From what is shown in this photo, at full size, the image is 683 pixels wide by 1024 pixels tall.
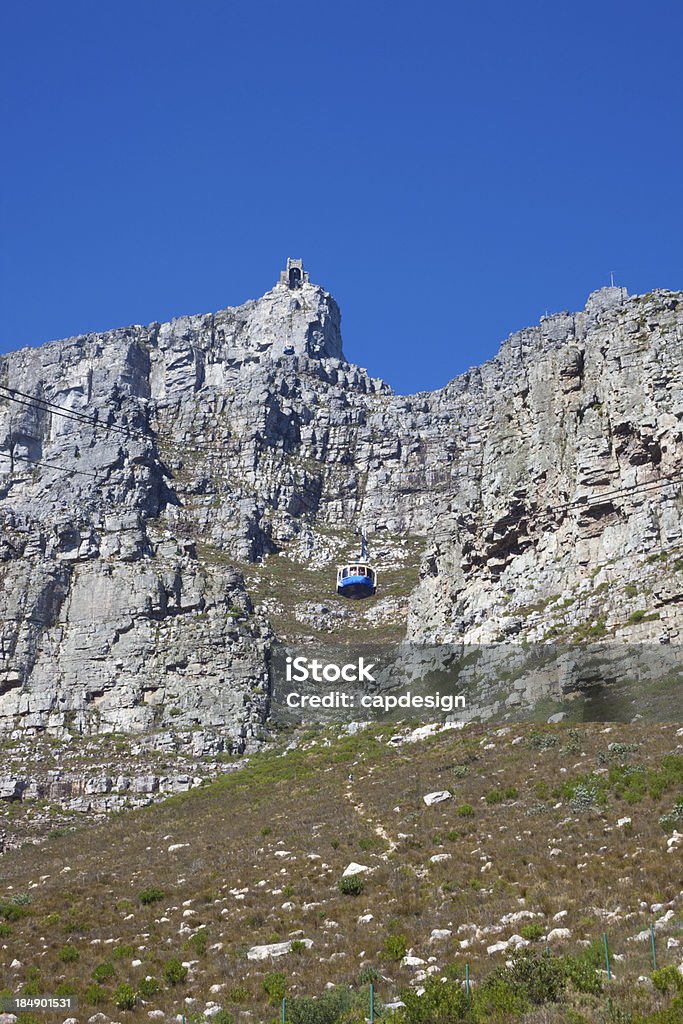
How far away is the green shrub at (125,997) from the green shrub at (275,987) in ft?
10.2

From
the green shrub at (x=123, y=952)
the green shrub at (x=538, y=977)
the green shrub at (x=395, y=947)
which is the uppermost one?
the green shrub at (x=538, y=977)

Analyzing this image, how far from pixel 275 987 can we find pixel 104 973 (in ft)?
18.6

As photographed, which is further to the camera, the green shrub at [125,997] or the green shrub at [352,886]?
the green shrub at [352,886]

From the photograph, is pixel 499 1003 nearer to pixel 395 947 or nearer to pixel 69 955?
pixel 395 947

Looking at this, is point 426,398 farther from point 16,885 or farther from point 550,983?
point 550,983

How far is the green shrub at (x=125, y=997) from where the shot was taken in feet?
82.9

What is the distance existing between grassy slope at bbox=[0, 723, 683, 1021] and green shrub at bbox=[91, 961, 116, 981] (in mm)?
154

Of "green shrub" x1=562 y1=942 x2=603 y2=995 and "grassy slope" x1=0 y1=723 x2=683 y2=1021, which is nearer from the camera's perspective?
"green shrub" x1=562 y1=942 x2=603 y2=995

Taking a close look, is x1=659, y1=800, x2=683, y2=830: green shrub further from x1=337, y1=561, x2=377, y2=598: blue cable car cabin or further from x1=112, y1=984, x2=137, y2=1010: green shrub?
x1=337, y1=561, x2=377, y2=598: blue cable car cabin

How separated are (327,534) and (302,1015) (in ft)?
248

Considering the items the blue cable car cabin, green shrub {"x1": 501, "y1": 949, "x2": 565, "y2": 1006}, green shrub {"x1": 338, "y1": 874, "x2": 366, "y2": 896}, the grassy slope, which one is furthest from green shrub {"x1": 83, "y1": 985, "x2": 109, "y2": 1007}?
the blue cable car cabin

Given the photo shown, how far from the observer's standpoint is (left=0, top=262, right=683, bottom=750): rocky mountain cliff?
56356mm

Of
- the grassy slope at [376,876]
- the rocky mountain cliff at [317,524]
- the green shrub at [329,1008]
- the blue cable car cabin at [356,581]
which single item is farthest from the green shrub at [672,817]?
the blue cable car cabin at [356,581]

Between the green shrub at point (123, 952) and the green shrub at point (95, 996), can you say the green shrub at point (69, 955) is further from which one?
the green shrub at point (95, 996)
